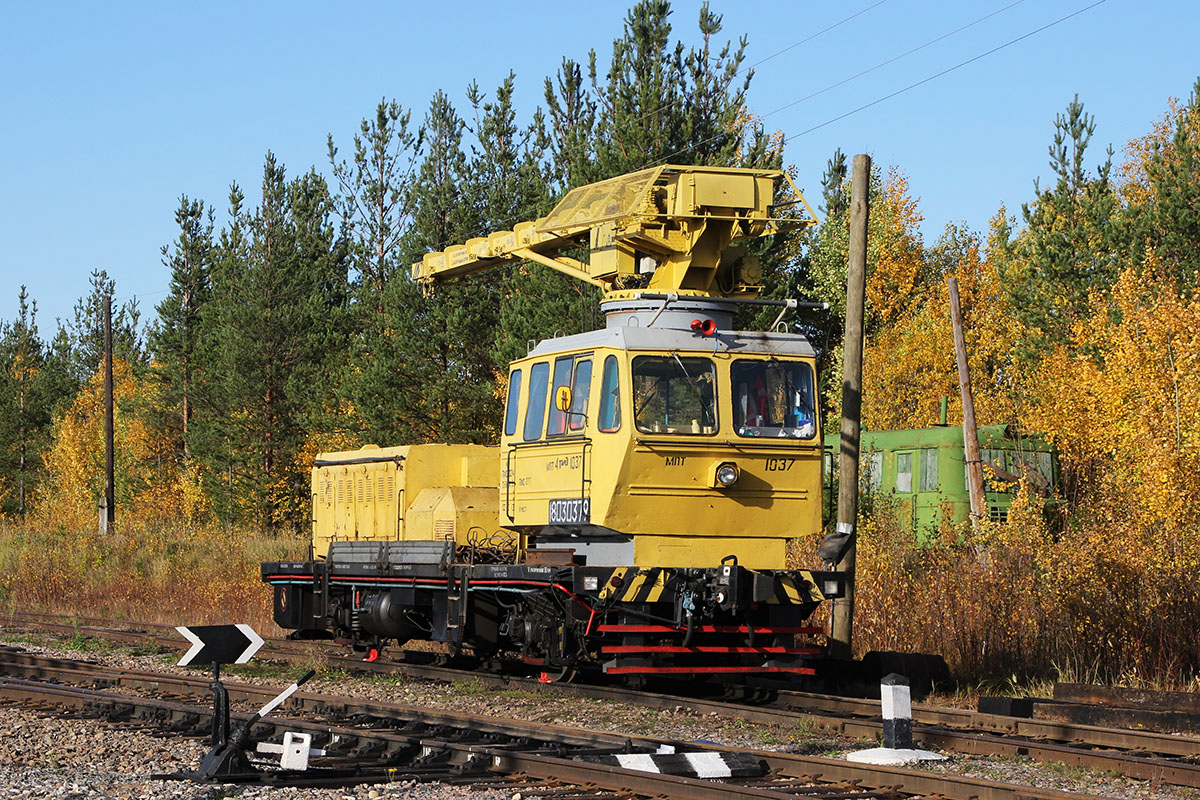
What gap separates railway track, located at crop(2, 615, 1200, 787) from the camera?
9.41 meters

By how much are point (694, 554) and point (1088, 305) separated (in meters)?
23.0

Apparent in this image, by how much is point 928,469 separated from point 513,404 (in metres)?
18.1

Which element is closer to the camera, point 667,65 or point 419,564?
point 419,564

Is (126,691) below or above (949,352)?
below

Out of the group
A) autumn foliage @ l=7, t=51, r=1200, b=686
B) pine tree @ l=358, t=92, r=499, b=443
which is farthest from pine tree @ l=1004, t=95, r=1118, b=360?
pine tree @ l=358, t=92, r=499, b=443

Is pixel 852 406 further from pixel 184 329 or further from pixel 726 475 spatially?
pixel 184 329

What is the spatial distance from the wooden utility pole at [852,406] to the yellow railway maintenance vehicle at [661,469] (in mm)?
1620

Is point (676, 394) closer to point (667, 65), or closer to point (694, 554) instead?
point (694, 554)

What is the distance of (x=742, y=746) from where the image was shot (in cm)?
1035

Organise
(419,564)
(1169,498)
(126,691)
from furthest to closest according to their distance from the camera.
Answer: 1. (1169,498)
2. (419,564)
3. (126,691)

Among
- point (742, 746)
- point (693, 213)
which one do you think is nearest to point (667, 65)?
point (693, 213)

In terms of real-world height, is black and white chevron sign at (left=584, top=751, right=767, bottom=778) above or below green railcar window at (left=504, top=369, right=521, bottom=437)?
below

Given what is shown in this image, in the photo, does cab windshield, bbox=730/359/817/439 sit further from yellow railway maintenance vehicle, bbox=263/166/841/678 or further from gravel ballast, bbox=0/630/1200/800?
gravel ballast, bbox=0/630/1200/800

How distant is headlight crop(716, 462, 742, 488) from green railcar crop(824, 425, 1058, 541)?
16369mm
